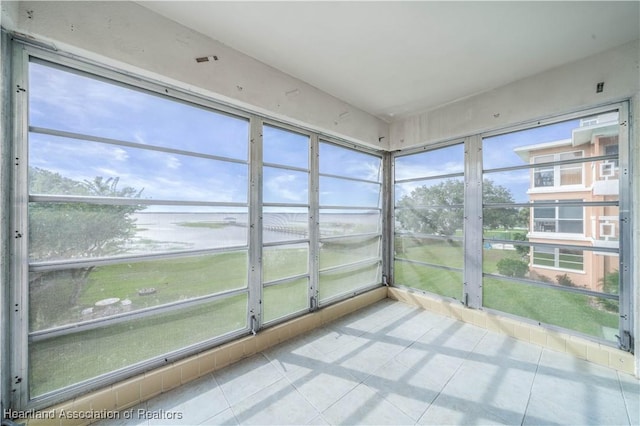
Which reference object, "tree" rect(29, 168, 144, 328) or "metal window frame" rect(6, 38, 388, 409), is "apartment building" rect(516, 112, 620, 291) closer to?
"metal window frame" rect(6, 38, 388, 409)

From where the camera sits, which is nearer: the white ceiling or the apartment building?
the white ceiling

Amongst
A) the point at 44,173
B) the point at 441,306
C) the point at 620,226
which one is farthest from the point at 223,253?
the point at 620,226

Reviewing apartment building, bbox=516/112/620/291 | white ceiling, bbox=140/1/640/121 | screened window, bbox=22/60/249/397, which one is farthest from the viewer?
apartment building, bbox=516/112/620/291

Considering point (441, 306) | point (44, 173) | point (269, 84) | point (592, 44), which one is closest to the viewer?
point (44, 173)

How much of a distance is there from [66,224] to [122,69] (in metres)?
1.24

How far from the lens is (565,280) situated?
2.53 metres

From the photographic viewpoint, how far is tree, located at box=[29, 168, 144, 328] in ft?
5.08

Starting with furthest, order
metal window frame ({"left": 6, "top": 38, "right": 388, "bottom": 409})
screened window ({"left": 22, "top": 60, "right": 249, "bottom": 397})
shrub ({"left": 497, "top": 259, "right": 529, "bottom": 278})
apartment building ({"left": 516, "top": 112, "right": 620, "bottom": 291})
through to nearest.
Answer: shrub ({"left": 497, "top": 259, "right": 529, "bottom": 278})
apartment building ({"left": 516, "top": 112, "right": 620, "bottom": 291})
screened window ({"left": 22, "top": 60, "right": 249, "bottom": 397})
metal window frame ({"left": 6, "top": 38, "right": 388, "bottom": 409})

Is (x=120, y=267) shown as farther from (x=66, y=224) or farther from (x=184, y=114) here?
(x=184, y=114)

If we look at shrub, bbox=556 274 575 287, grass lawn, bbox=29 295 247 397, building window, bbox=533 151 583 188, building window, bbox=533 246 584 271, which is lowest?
grass lawn, bbox=29 295 247 397

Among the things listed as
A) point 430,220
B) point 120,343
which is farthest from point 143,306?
point 430,220

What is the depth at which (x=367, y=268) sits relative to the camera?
388 cm

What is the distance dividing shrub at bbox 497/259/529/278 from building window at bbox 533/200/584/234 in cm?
45

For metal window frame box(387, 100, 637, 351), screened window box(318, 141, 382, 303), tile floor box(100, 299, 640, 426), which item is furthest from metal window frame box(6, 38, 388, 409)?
metal window frame box(387, 100, 637, 351)
